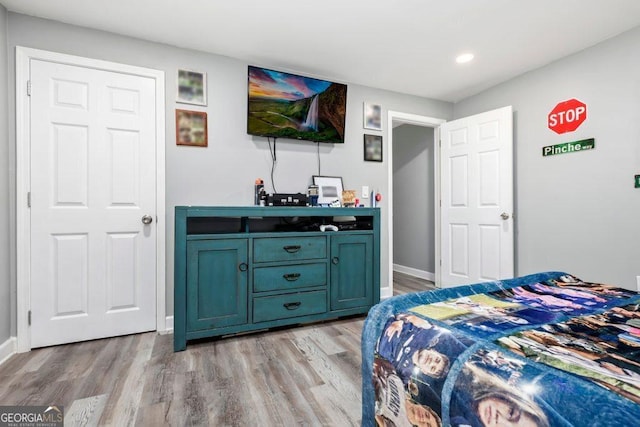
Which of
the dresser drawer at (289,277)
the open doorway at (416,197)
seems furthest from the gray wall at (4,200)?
the open doorway at (416,197)

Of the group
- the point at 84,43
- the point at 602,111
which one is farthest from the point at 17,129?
the point at 602,111

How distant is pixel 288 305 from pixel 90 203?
1738 mm

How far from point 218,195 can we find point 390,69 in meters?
2.10

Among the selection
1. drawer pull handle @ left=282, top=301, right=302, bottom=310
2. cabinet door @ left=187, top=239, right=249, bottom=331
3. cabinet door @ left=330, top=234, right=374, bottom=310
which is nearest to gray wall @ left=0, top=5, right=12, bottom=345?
cabinet door @ left=187, top=239, right=249, bottom=331

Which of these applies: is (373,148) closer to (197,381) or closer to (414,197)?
(414,197)

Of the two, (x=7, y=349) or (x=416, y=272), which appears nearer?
(x=7, y=349)

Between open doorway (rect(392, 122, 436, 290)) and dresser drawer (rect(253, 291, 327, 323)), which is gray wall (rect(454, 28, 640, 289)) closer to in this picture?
open doorway (rect(392, 122, 436, 290))

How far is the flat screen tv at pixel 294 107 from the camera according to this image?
2.78m

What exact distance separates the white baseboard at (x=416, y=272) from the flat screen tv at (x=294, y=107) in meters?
2.36

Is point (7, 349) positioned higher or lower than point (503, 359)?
lower

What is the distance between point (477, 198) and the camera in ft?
11.3

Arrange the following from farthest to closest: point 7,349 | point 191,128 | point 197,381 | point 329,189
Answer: point 329,189 → point 191,128 → point 7,349 → point 197,381

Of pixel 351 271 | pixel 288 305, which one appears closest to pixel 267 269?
pixel 288 305

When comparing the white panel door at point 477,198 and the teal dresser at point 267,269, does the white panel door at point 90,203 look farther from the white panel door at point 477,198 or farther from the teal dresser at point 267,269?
the white panel door at point 477,198
